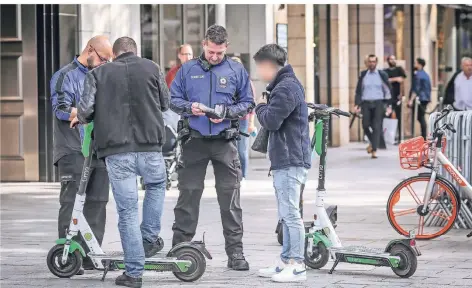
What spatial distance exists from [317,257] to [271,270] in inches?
19.8

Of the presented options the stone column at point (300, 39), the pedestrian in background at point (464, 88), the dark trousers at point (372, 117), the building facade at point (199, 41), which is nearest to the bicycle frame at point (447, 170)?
the pedestrian in background at point (464, 88)

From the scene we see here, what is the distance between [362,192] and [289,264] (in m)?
7.41

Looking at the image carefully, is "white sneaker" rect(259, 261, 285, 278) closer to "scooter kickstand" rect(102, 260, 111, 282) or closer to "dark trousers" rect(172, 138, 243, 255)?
"dark trousers" rect(172, 138, 243, 255)

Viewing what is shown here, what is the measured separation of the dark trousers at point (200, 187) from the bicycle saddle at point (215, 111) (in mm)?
325

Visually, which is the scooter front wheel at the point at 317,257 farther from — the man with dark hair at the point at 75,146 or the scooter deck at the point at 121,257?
the man with dark hair at the point at 75,146

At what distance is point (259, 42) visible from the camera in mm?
23797

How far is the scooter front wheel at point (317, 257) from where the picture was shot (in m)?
9.89

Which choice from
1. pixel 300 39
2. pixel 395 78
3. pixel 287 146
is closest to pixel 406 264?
pixel 287 146

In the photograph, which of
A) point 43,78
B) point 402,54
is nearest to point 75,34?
point 43,78

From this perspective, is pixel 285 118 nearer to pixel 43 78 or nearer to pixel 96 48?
pixel 96 48

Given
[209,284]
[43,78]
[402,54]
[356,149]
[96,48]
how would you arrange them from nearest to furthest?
[209,284] → [96,48] → [43,78] → [356,149] → [402,54]

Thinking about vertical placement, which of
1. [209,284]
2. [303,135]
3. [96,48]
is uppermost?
[96,48]

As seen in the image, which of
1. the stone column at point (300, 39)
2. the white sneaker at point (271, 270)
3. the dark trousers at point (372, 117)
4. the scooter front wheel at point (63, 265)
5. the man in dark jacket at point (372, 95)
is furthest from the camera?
the stone column at point (300, 39)

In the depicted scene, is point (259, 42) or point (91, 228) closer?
point (91, 228)
